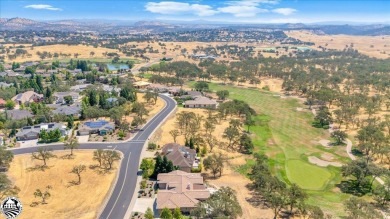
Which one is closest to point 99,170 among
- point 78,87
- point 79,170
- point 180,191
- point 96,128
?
point 79,170

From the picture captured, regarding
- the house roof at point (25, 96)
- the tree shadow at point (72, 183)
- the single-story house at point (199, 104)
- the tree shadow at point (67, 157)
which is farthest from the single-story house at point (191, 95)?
the tree shadow at point (72, 183)

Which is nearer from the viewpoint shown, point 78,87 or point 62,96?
point 62,96

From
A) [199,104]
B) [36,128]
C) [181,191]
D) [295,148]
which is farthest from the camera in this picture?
[199,104]

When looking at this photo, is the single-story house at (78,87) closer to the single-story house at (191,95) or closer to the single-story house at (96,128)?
the single-story house at (191,95)

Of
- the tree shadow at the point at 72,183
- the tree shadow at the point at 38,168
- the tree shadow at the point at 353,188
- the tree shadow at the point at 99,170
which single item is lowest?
the tree shadow at the point at 353,188

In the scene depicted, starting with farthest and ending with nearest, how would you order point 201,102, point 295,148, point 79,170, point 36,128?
point 201,102 → point 36,128 → point 295,148 → point 79,170

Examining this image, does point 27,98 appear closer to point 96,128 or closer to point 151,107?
point 96,128

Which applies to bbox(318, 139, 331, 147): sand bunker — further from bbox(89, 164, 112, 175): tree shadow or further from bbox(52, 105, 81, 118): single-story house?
bbox(52, 105, 81, 118): single-story house
